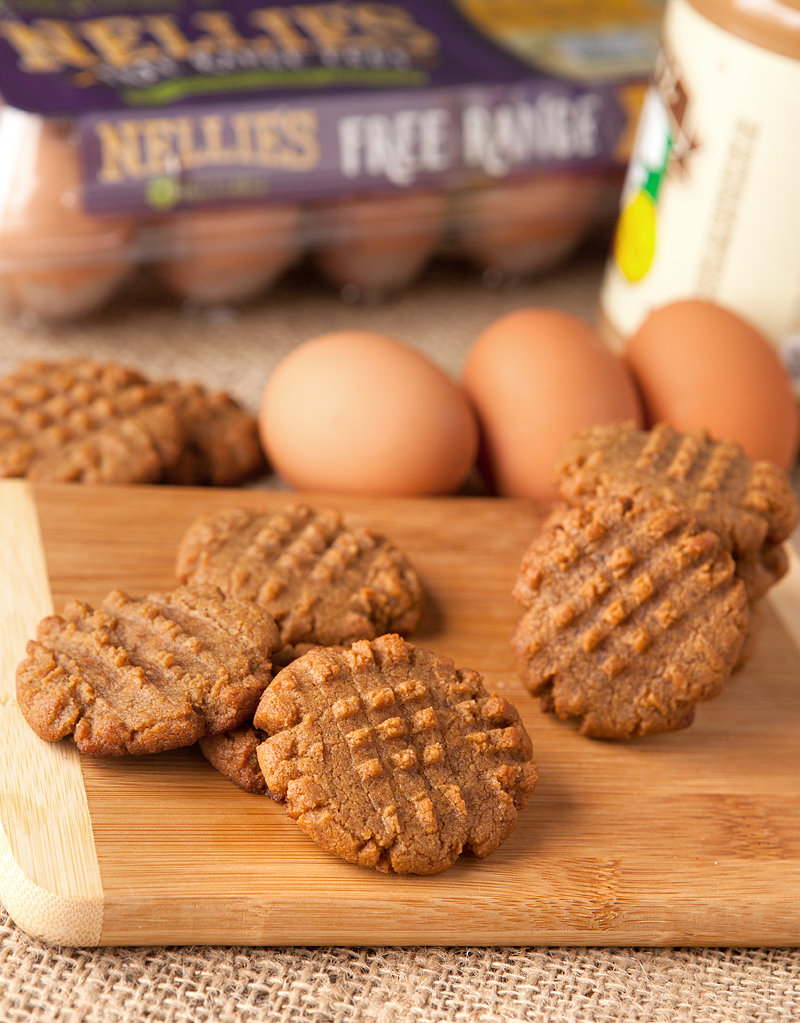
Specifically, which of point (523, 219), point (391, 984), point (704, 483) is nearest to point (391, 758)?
point (391, 984)

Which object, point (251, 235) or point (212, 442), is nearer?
point (212, 442)

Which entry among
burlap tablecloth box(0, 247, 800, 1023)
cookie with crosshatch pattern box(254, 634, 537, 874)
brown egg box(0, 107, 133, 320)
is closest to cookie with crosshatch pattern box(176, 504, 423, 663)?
cookie with crosshatch pattern box(254, 634, 537, 874)

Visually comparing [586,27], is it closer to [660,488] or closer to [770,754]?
[660,488]

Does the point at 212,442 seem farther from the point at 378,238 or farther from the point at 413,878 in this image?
the point at 413,878

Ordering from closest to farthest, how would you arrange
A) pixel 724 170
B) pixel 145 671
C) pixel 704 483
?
pixel 145 671 < pixel 704 483 < pixel 724 170

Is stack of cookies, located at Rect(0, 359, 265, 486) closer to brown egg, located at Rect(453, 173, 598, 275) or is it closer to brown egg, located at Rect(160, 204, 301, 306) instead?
brown egg, located at Rect(160, 204, 301, 306)

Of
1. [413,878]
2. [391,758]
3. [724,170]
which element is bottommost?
[413,878]
